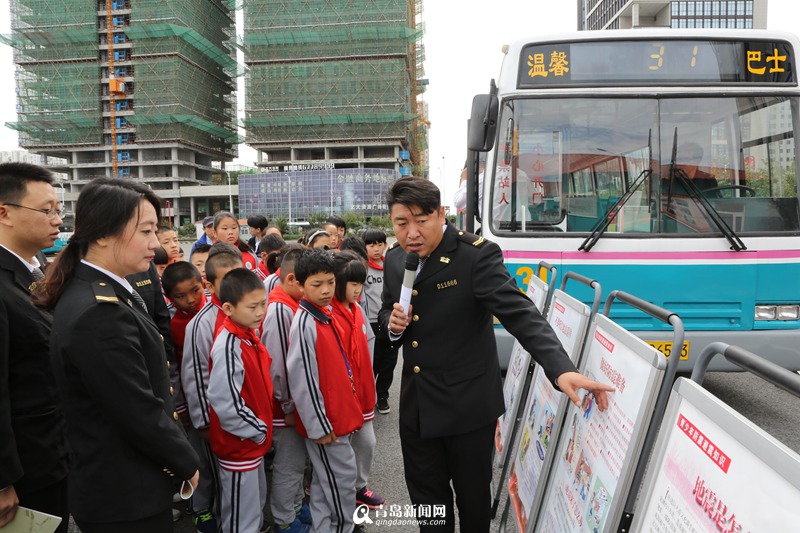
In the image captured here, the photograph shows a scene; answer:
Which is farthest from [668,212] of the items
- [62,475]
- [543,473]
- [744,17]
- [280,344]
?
[744,17]

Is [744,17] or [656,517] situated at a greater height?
[744,17]

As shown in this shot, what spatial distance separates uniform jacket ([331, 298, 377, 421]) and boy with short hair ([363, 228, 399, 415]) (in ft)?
5.14

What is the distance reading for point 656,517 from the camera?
4.49 ft

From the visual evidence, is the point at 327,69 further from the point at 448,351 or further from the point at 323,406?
the point at 448,351

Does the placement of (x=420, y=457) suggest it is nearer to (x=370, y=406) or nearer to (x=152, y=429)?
(x=370, y=406)

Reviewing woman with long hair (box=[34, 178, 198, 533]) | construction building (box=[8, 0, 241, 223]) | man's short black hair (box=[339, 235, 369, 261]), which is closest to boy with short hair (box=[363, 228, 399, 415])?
man's short black hair (box=[339, 235, 369, 261])

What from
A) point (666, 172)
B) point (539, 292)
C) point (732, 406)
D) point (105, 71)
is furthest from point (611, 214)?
point (105, 71)

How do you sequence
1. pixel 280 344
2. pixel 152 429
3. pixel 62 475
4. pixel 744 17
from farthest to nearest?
pixel 744 17
pixel 280 344
pixel 62 475
pixel 152 429

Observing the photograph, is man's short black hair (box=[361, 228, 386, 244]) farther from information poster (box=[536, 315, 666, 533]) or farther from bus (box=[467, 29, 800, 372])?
information poster (box=[536, 315, 666, 533])

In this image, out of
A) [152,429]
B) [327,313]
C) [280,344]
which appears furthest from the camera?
[280,344]

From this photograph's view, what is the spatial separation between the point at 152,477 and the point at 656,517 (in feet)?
Result: 5.16

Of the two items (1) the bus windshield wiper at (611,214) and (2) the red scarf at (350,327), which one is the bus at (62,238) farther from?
(1) the bus windshield wiper at (611,214)

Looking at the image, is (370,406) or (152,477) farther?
(370,406)

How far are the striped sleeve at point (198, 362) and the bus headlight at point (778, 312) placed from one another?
3897 mm
